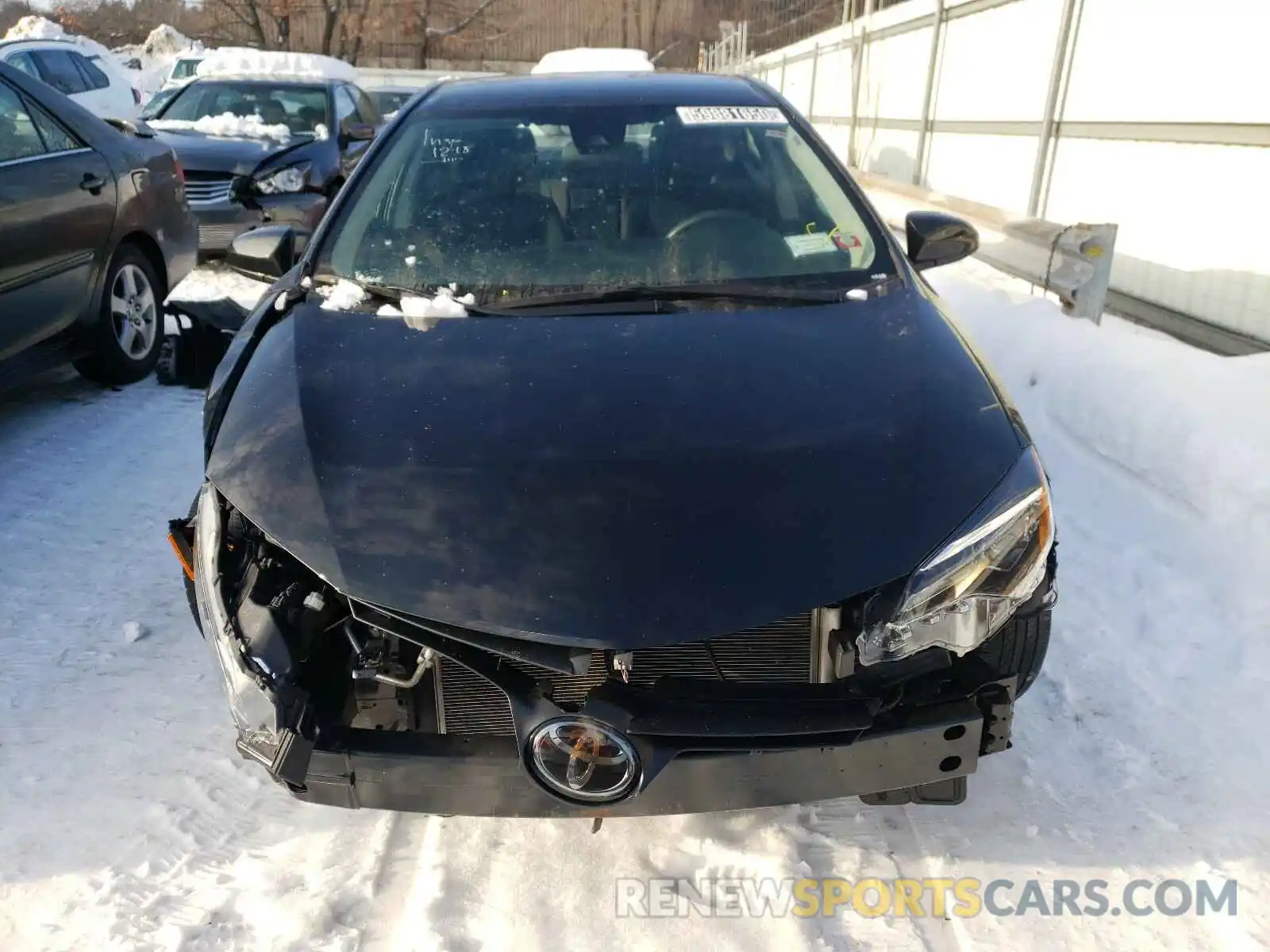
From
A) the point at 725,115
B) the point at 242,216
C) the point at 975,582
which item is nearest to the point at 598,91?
the point at 725,115

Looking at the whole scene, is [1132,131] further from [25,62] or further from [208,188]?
[25,62]

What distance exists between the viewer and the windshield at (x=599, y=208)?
272 cm

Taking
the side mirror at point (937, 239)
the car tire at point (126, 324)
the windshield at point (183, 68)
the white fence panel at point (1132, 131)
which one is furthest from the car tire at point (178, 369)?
the windshield at point (183, 68)

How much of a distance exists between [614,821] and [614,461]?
35.3 inches

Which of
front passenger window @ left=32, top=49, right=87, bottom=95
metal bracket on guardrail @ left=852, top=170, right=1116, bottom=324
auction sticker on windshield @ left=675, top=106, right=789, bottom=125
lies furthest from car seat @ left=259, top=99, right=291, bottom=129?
auction sticker on windshield @ left=675, top=106, right=789, bottom=125

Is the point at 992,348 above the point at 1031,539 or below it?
below

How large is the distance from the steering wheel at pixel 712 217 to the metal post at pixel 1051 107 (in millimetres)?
5306

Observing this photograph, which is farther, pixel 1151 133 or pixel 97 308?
pixel 1151 133

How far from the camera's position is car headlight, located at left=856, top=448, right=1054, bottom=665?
1.79 metres

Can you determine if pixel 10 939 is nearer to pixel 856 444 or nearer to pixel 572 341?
pixel 572 341

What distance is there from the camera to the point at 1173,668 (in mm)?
2740

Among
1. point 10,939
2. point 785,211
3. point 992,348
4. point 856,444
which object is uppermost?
point 785,211

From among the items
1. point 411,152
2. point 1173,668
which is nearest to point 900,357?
point 1173,668

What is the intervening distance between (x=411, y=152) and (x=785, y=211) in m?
1.28
